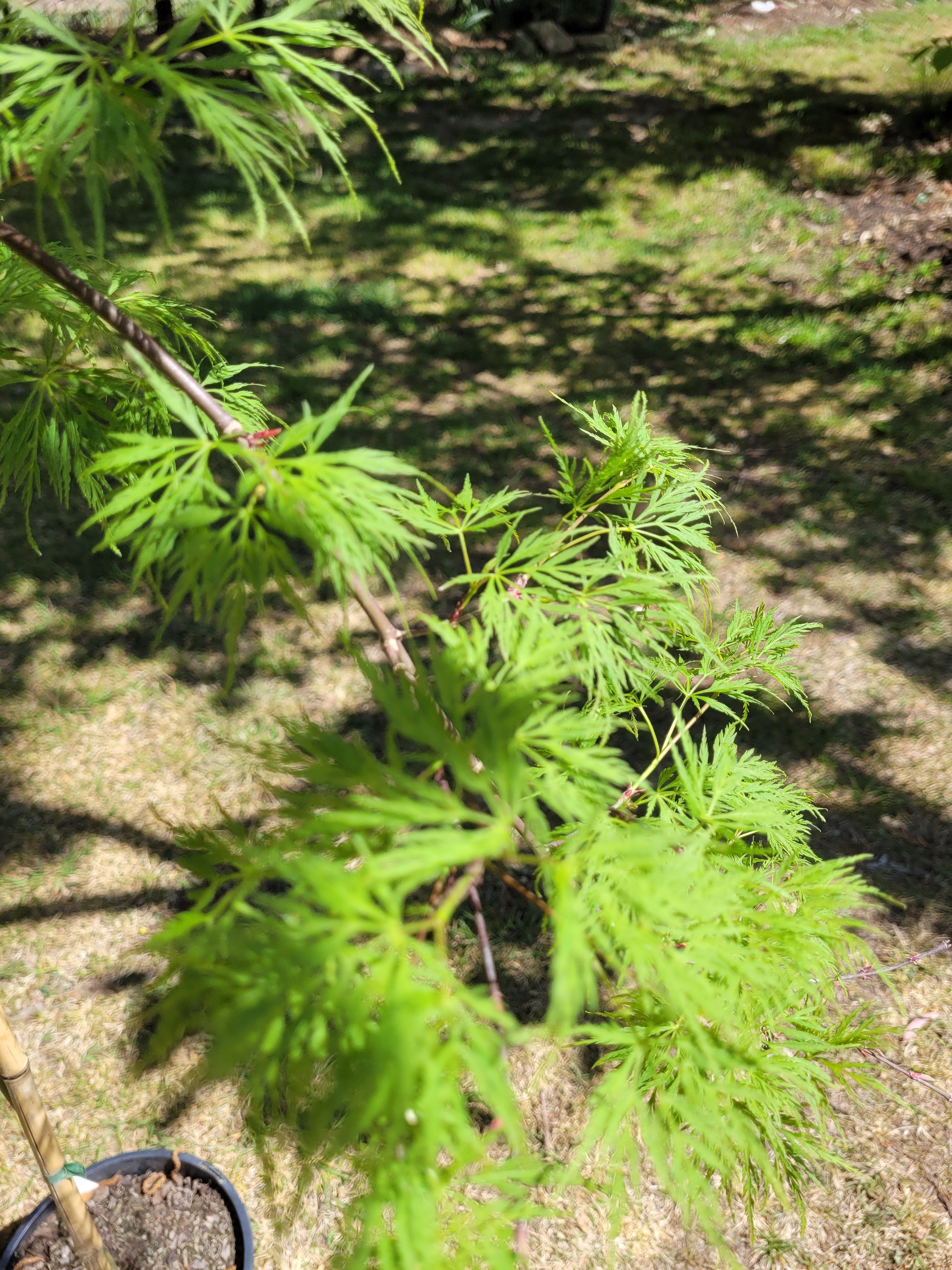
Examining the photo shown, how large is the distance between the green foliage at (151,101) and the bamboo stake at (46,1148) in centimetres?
111

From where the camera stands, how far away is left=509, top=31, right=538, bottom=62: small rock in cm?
813

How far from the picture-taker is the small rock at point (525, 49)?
813cm

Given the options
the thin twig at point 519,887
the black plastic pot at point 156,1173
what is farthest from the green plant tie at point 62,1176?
the thin twig at point 519,887

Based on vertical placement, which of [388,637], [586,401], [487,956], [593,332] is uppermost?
[388,637]

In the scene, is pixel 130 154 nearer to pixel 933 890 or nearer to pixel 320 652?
pixel 320 652

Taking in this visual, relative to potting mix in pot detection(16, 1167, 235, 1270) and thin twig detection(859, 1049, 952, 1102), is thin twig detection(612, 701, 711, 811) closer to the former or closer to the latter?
thin twig detection(859, 1049, 952, 1102)

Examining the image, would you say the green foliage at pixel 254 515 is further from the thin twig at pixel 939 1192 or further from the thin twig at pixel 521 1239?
the thin twig at pixel 939 1192

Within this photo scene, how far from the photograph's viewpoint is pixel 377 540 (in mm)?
813

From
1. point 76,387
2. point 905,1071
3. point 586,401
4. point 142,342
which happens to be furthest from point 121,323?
point 586,401

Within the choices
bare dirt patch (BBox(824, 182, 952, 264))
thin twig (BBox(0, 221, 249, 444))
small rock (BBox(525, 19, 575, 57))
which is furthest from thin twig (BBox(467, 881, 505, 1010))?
small rock (BBox(525, 19, 575, 57))

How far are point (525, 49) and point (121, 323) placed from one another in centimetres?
893

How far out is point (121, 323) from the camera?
2.90ft

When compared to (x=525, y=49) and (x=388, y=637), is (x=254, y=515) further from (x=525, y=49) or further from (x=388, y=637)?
(x=525, y=49)

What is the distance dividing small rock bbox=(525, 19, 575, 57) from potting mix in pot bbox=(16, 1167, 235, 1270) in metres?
9.25
